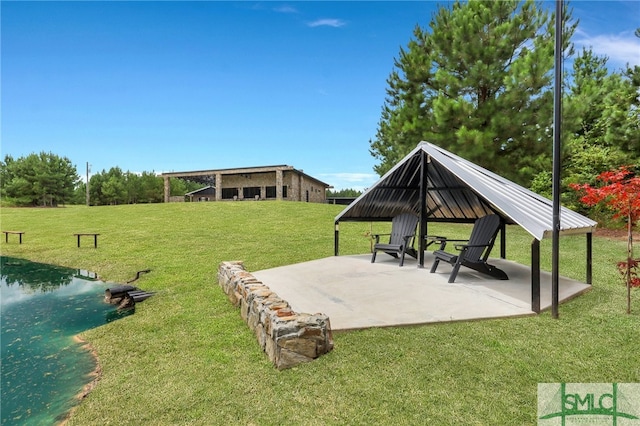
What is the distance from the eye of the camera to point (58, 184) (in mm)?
42812

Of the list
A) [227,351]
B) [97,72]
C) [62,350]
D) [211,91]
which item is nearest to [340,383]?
[227,351]

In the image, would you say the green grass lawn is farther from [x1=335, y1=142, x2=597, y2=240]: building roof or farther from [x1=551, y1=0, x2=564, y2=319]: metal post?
[x1=335, y1=142, x2=597, y2=240]: building roof

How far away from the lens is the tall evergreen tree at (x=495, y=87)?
46.9 ft

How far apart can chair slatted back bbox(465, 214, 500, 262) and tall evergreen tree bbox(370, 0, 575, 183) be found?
904 centimetres

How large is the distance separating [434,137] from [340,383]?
Result: 1457 cm

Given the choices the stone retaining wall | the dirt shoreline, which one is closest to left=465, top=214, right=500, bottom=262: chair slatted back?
the stone retaining wall

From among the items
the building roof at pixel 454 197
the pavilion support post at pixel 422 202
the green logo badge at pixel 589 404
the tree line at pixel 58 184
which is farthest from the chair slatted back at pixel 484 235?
the tree line at pixel 58 184

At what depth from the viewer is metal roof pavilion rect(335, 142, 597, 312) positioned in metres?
4.91

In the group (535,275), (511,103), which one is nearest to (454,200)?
(535,275)

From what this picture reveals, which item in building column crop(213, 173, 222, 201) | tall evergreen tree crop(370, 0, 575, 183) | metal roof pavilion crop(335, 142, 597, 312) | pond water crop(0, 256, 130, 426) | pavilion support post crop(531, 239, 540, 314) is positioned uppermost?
tall evergreen tree crop(370, 0, 575, 183)

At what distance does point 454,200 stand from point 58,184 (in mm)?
51737

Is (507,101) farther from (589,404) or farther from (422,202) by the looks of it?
(589,404)

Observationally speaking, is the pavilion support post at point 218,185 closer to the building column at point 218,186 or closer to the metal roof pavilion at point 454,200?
the building column at point 218,186

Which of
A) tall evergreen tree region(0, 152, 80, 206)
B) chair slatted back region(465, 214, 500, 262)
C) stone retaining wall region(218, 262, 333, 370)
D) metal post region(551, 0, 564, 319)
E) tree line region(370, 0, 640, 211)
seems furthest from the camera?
tall evergreen tree region(0, 152, 80, 206)
